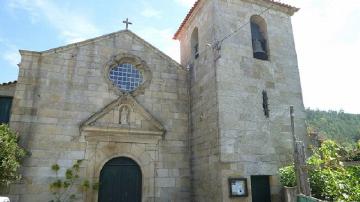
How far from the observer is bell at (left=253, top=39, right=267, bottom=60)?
31.8 feet

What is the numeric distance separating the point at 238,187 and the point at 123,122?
13.0 ft

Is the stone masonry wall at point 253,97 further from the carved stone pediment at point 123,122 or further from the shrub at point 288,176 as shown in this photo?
the carved stone pediment at point 123,122


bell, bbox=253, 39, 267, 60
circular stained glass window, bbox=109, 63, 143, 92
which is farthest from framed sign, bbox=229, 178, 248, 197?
circular stained glass window, bbox=109, 63, 143, 92

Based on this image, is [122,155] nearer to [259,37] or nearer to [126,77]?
[126,77]

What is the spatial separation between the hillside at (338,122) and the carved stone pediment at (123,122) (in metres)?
36.2

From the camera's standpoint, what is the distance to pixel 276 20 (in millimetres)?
10422

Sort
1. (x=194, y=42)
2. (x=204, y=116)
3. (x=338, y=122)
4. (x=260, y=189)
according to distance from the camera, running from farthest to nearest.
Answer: (x=338, y=122), (x=194, y=42), (x=204, y=116), (x=260, y=189)

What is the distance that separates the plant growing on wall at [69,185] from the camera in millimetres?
8211

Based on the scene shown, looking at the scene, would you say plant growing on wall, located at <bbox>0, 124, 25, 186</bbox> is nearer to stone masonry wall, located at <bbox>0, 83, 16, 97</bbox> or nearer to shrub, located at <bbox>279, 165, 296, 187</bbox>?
stone masonry wall, located at <bbox>0, 83, 16, 97</bbox>

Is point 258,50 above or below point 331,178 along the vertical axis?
above

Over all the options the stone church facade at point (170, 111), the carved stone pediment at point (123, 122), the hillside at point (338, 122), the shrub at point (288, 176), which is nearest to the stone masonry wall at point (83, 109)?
the stone church facade at point (170, 111)

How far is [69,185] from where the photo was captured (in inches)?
328

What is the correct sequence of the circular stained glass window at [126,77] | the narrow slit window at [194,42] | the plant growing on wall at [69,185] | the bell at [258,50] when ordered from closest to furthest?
the plant growing on wall at [69,185]
the bell at [258,50]
the circular stained glass window at [126,77]
the narrow slit window at [194,42]

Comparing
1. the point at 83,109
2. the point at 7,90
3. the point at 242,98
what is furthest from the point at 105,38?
the point at 242,98
